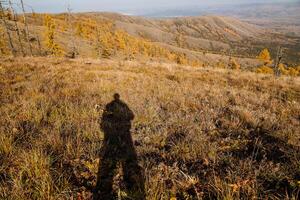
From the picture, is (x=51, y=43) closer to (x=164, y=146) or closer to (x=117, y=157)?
(x=164, y=146)

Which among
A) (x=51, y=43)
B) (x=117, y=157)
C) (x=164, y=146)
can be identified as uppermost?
(x=117, y=157)

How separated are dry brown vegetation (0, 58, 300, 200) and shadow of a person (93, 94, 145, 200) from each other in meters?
0.13

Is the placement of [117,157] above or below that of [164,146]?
above

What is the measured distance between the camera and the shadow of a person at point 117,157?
3297 millimetres

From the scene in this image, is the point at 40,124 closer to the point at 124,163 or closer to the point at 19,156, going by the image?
the point at 19,156

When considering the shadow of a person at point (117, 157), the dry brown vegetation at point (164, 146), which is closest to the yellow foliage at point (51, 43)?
the dry brown vegetation at point (164, 146)

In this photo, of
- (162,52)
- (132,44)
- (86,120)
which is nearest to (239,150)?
(86,120)

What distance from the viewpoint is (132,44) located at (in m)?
135

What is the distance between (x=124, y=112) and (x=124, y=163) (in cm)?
270

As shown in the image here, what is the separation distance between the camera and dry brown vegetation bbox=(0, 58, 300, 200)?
320cm

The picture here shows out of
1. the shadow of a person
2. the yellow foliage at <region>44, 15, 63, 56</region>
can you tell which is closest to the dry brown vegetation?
the shadow of a person

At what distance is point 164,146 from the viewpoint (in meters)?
4.71

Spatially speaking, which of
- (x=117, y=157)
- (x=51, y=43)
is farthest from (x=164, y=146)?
(x=51, y=43)

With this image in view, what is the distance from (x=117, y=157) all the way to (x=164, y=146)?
104 cm
